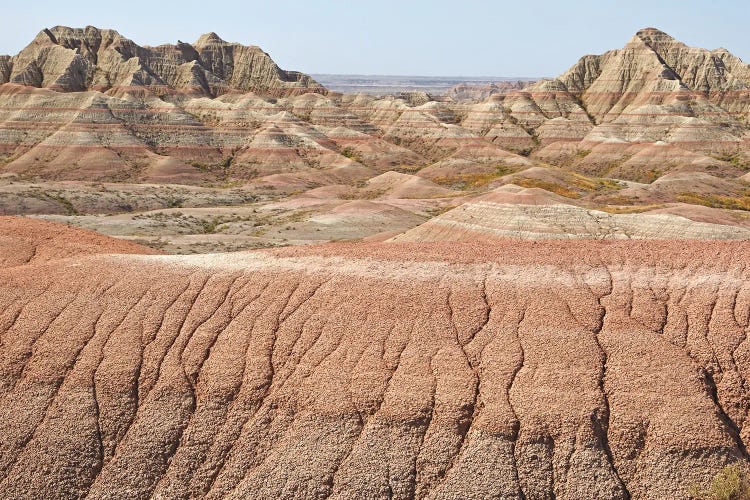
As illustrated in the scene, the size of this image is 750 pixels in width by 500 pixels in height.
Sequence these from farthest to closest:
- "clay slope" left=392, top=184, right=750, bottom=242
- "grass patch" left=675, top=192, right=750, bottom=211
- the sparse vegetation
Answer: "grass patch" left=675, top=192, right=750, bottom=211
"clay slope" left=392, top=184, right=750, bottom=242
the sparse vegetation

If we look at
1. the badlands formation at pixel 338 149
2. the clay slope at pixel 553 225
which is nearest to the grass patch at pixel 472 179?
the badlands formation at pixel 338 149

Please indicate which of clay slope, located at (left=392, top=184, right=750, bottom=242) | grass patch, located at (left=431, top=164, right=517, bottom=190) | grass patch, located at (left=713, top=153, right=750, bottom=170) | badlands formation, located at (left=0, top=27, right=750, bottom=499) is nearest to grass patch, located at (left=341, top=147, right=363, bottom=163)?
grass patch, located at (left=431, top=164, right=517, bottom=190)

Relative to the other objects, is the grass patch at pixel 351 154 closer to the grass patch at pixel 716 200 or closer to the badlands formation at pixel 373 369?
the grass patch at pixel 716 200

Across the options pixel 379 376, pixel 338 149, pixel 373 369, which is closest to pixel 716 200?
pixel 338 149

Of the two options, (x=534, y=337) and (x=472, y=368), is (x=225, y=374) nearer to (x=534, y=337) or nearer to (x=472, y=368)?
(x=472, y=368)

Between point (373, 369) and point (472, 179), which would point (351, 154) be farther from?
point (373, 369)

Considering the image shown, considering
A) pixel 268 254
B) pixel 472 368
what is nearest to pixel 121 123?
pixel 268 254

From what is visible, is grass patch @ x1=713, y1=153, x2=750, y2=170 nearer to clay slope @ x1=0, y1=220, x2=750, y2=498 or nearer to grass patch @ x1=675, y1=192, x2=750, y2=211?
grass patch @ x1=675, y1=192, x2=750, y2=211
